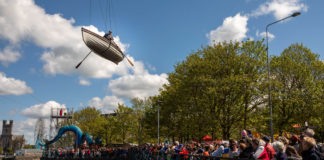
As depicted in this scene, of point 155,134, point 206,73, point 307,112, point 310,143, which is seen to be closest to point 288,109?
point 307,112

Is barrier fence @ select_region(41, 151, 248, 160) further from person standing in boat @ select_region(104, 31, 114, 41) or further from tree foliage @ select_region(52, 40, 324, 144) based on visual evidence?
person standing in boat @ select_region(104, 31, 114, 41)

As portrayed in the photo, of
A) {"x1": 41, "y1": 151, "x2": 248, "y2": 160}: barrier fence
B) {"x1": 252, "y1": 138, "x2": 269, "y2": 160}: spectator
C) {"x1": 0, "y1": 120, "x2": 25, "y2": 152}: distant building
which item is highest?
{"x1": 252, "y1": 138, "x2": 269, "y2": 160}: spectator

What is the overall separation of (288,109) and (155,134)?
64.5 feet

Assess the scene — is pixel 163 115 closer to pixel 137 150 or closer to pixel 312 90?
pixel 137 150

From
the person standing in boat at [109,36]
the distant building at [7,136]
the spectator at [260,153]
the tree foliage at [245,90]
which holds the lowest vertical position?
the distant building at [7,136]

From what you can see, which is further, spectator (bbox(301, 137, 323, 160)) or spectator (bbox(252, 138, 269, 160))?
spectator (bbox(252, 138, 269, 160))

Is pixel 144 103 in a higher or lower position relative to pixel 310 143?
higher

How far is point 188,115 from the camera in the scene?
1316 inches

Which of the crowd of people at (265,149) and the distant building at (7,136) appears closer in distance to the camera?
the crowd of people at (265,149)

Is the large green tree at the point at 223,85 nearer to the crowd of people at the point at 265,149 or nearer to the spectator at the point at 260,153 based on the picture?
the crowd of people at the point at 265,149

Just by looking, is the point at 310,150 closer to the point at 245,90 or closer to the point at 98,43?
the point at 98,43

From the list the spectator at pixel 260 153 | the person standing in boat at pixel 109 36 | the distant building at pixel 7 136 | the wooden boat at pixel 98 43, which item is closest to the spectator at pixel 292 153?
the spectator at pixel 260 153

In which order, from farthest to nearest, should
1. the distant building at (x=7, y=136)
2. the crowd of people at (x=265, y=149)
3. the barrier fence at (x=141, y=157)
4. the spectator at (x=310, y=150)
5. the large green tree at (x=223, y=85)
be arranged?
the distant building at (x=7, y=136) → the large green tree at (x=223, y=85) → the barrier fence at (x=141, y=157) → the crowd of people at (x=265, y=149) → the spectator at (x=310, y=150)

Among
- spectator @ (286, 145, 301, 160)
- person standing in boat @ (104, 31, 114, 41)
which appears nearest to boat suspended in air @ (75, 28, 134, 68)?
person standing in boat @ (104, 31, 114, 41)
